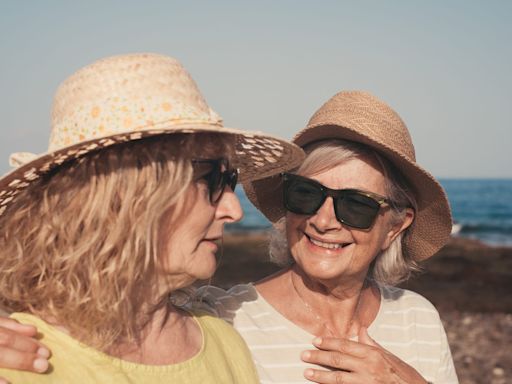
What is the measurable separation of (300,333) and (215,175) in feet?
4.51

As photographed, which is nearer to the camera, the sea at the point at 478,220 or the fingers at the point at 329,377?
the fingers at the point at 329,377

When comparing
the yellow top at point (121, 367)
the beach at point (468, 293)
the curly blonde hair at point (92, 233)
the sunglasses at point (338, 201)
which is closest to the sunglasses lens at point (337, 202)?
the sunglasses at point (338, 201)

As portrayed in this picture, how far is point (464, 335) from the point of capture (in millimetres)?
10516

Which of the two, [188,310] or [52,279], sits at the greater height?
[52,279]

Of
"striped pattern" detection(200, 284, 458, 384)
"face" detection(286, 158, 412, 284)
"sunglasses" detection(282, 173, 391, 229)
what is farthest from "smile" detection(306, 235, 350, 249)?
"striped pattern" detection(200, 284, 458, 384)

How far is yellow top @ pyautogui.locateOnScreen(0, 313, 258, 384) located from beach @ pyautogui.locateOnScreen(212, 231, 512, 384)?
84.9 inches

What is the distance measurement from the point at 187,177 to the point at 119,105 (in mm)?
357

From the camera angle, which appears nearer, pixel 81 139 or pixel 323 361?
pixel 81 139

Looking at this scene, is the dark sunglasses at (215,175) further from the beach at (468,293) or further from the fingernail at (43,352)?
the beach at (468,293)

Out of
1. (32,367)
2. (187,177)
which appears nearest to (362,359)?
(187,177)

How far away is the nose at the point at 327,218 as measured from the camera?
136 inches

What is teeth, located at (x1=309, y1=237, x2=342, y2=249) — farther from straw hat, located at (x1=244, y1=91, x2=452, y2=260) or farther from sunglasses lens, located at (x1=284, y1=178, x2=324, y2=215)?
straw hat, located at (x1=244, y1=91, x2=452, y2=260)

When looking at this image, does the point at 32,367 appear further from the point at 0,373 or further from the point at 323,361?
the point at 323,361

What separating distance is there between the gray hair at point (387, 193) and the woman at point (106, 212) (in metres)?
1.21
